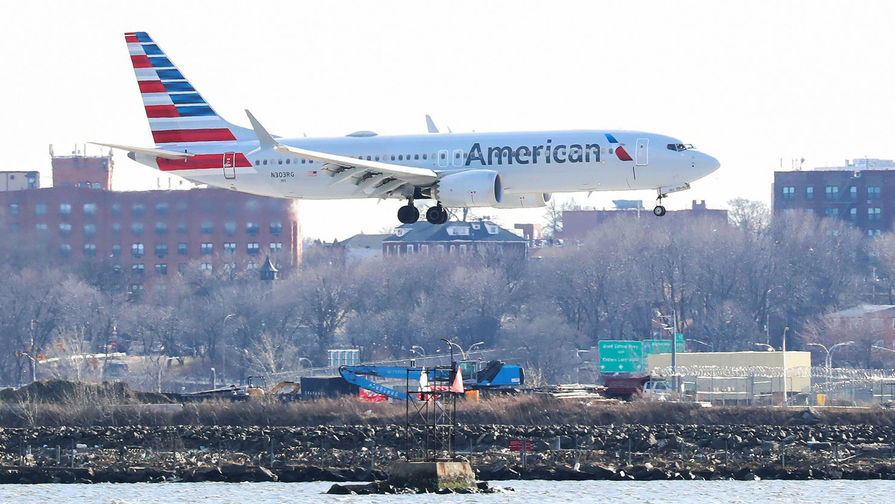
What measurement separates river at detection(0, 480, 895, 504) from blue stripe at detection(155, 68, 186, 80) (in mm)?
20229

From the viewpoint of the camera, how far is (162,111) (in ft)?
257

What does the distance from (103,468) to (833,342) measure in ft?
290

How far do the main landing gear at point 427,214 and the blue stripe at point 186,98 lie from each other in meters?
11.3

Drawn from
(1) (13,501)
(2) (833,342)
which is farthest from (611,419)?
(2) (833,342)

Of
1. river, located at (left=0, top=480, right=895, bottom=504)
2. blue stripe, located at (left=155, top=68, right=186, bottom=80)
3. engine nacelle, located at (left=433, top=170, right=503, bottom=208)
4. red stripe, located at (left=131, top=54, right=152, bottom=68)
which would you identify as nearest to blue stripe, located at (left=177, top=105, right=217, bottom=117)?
blue stripe, located at (left=155, top=68, right=186, bottom=80)

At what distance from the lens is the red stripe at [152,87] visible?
79.8 metres

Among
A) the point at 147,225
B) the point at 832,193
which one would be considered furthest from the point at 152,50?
the point at 832,193

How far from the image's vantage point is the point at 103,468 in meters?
70.8

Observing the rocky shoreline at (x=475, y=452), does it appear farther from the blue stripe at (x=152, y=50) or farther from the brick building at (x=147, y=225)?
the brick building at (x=147, y=225)

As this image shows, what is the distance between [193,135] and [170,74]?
4945 millimetres

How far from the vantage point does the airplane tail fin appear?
7638 cm

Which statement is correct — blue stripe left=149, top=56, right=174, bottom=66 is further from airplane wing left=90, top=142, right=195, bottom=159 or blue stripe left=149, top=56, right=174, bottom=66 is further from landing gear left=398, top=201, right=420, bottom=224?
landing gear left=398, top=201, right=420, bottom=224

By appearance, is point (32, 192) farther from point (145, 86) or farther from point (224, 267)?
point (145, 86)

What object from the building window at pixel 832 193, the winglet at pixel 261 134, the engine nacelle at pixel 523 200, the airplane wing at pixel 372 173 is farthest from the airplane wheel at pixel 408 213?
the building window at pixel 832 193
